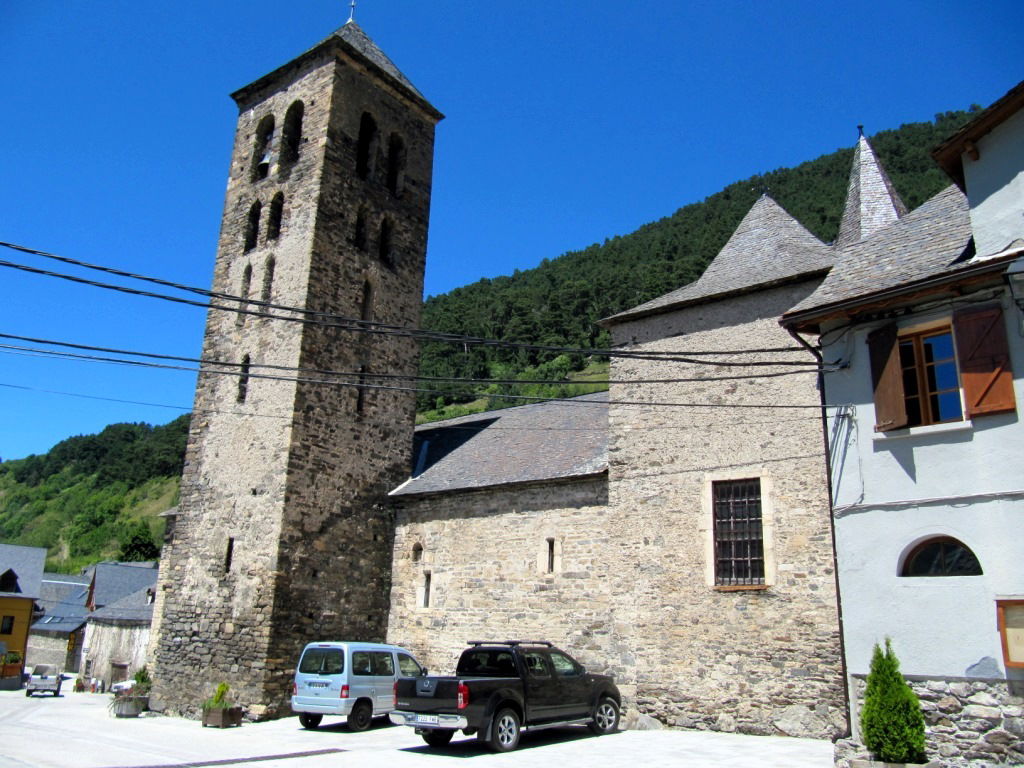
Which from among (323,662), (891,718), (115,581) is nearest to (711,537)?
(891,718)

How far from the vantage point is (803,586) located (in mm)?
12820

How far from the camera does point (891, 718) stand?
8750 mm

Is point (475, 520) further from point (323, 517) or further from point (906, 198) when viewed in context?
point (906, 198)

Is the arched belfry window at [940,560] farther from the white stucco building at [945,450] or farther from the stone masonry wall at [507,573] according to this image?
the stone masonry wall at [507,573]

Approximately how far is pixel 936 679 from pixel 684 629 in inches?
211

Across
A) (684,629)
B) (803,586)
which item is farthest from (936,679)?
(684,629)

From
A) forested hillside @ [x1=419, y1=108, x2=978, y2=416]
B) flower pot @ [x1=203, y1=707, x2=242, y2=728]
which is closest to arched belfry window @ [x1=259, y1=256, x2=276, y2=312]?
flower pot @ [x1=203, y1=707, x2=242, y2=728]

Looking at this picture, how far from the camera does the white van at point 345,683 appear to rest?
553 inches

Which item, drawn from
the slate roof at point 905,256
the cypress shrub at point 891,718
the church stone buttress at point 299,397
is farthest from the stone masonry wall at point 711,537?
the church stone buttress at point 299,397

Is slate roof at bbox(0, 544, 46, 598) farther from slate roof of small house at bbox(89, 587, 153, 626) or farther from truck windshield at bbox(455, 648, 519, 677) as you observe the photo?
truck windshield at bbox(455, 648, 519, 677)

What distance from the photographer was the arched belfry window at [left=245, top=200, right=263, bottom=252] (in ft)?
71.6

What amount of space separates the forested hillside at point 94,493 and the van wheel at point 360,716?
60.9 meters

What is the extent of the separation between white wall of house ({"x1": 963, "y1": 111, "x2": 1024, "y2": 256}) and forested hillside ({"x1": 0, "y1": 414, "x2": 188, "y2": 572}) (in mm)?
70649

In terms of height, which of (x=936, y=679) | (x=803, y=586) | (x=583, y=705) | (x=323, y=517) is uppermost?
(x=323, y=517)
